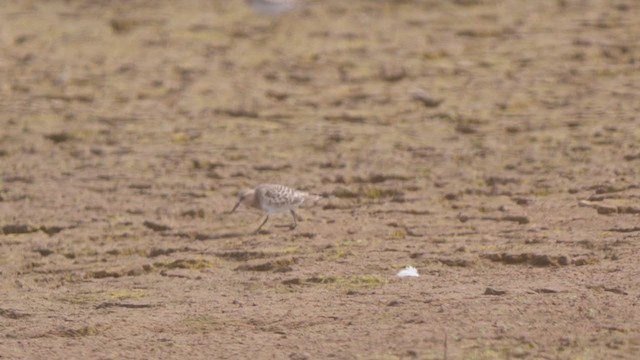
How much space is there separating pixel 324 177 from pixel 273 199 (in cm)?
149

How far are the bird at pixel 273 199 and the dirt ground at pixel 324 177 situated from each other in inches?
7.2

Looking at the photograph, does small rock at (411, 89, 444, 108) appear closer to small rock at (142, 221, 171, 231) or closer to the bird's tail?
the bird's tail

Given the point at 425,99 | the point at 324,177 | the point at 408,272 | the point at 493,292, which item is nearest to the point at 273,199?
the point at 324,177

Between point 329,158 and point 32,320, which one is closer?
point 32,320

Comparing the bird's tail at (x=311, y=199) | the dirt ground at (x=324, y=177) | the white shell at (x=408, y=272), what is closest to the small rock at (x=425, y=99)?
the dirt ground at (x=324, y=177)

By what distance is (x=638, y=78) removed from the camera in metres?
13.7

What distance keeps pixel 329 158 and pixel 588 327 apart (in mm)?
5139

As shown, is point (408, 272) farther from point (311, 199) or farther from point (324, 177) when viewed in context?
point (324, 177)

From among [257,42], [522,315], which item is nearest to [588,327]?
[522,315]

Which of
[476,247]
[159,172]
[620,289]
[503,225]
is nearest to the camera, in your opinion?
[620,289]

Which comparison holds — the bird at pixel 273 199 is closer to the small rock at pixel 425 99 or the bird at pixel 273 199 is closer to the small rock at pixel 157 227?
the small rock at pixel 157 227

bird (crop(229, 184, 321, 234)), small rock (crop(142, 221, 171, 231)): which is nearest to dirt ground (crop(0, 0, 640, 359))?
small rock (crop(142, 221, 171, 231))

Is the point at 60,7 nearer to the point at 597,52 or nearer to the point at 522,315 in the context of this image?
the point at 597,52

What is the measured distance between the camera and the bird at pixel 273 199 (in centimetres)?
1002
